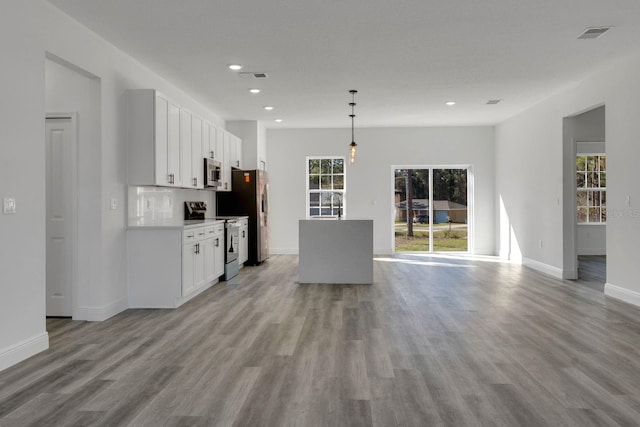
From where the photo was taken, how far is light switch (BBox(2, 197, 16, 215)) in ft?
10.5

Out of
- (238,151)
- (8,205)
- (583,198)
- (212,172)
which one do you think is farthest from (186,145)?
(583,198)

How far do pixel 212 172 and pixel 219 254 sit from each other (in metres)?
1.30

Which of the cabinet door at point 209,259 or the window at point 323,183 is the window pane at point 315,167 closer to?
the window at point 323,183

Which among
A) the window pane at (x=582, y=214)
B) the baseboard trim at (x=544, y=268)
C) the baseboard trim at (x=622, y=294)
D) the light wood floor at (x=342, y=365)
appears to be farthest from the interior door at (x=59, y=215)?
the window pane at (x=582, y=214)

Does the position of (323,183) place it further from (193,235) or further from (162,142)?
(162,142)

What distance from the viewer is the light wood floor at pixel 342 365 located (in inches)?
96.7

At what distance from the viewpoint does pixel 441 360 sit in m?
3.29

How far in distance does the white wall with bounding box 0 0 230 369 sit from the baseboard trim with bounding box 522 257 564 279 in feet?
19.9

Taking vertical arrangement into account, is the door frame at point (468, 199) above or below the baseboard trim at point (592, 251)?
above

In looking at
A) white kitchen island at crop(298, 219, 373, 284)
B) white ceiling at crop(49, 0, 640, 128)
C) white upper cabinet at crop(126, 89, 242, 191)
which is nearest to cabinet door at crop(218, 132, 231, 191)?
white ceiling at crop(49, 0, 640, 128)

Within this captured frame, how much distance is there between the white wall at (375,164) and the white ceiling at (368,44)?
8.74 feet

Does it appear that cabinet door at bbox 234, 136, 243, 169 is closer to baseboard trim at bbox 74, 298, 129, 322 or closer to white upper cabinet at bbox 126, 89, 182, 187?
white upper cabinet at bbox 126, 89, 182, 187

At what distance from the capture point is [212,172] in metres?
7.02

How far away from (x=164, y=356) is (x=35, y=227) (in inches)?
54.6
